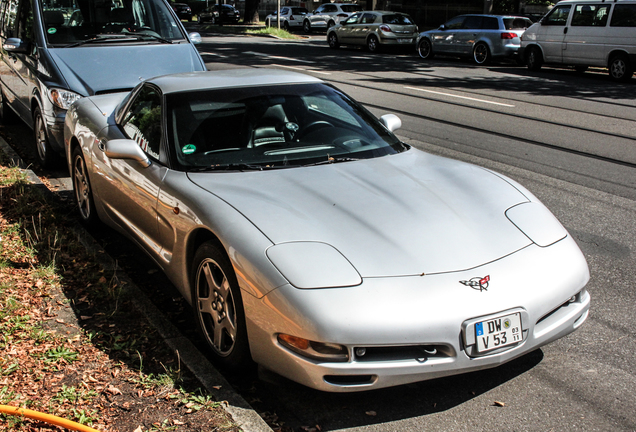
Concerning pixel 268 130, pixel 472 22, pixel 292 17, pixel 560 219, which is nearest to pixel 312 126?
pixel 268 130

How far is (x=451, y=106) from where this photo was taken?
12.1 metres

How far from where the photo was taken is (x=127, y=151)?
13.3 feet

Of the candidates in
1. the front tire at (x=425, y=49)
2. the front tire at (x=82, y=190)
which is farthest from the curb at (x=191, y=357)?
the front tire at (x=425, y=49)

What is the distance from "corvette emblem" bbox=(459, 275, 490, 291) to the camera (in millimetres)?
2934

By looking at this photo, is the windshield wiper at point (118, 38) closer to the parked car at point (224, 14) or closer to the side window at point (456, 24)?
the side window at point (456, 24)

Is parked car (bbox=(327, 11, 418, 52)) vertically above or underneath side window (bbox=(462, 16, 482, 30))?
underneath

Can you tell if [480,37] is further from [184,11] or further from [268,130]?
[184,11]

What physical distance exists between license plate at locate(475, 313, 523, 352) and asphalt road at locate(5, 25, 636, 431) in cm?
32

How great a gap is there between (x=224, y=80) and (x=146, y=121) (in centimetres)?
60

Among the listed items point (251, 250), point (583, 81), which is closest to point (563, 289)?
point (251, 250)

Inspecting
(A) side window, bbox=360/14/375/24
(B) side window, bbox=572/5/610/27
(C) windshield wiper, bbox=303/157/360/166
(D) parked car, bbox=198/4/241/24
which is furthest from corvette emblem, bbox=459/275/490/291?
(D) parked car, bbox=198/4/241/24

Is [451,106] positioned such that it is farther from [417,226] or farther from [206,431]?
[206,431]

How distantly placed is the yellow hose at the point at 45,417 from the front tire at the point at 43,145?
471 cm

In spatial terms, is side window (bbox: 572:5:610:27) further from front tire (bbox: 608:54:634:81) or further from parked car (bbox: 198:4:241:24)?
parked car (bbox: 198:4:241:24)
